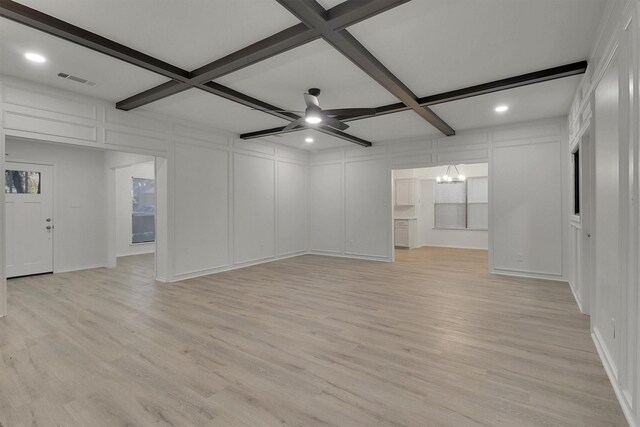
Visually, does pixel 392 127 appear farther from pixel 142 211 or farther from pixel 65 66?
pixel 142 211

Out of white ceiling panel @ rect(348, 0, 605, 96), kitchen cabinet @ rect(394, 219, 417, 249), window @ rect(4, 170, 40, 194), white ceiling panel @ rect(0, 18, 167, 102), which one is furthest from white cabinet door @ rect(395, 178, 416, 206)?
window @ rect(4, 170, 40, 194)

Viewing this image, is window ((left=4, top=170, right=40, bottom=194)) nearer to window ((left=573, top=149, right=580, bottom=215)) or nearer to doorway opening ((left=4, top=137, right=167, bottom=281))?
doorway opening ((left=4, top=137, right=167, bottom=281))

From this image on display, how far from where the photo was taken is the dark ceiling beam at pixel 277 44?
2277mm

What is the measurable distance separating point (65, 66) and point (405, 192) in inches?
329

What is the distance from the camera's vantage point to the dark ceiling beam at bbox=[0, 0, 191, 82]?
2383 millimetres

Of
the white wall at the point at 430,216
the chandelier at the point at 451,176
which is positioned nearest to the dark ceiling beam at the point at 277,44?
the white wall at the point at 430,216

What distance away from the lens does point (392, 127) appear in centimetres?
596

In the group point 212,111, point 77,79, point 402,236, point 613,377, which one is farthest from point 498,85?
point 402,236

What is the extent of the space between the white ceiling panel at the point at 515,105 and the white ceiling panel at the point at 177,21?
3193mm

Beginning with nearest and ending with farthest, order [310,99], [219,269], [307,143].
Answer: [310,99] → [219,269] → [307,143]

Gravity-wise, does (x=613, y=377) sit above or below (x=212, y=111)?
below

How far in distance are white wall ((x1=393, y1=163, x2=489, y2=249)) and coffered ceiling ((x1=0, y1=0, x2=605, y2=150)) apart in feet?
16.5

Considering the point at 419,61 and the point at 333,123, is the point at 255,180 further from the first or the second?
the point at 419,61

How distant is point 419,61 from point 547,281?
4449mm
